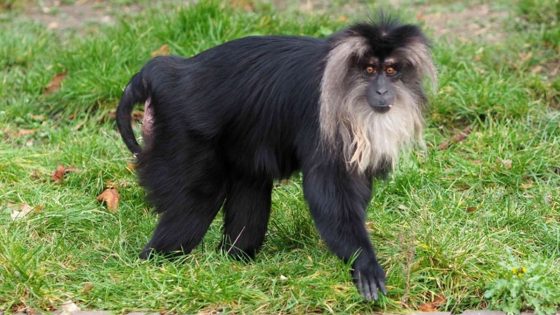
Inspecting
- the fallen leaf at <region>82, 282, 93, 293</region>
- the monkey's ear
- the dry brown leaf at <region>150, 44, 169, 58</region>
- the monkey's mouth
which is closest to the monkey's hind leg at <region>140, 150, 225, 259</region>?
the fallen leaf at <region>82, 282, 93, 293</region>

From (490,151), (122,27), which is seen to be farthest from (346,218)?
(122,27)

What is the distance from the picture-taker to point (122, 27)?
8250mm

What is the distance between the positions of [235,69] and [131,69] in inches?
104

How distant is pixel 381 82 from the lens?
15.5 ft

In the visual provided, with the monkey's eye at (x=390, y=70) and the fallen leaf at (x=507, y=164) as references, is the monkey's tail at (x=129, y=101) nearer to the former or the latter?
the monkey's eye at (x=390, y=70)

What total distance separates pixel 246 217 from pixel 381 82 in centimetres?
121

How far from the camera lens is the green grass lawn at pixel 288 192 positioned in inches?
192

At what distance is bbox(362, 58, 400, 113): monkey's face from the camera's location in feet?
15.5

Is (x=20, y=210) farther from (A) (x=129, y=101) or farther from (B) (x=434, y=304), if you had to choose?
(B) (x=434, y=304)

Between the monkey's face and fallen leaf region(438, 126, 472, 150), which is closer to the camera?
the monkey's face

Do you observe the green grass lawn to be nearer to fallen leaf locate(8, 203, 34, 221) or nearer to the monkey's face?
fallen leaf locate(8, 203, 34, 221)

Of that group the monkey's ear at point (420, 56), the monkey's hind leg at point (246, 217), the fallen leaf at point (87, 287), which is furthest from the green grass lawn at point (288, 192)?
the monkey's ear at point (420, 56)

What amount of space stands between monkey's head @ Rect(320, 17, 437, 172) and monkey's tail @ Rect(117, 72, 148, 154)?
A: 1.09 metres

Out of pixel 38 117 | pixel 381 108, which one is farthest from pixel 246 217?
pixel 38 117
